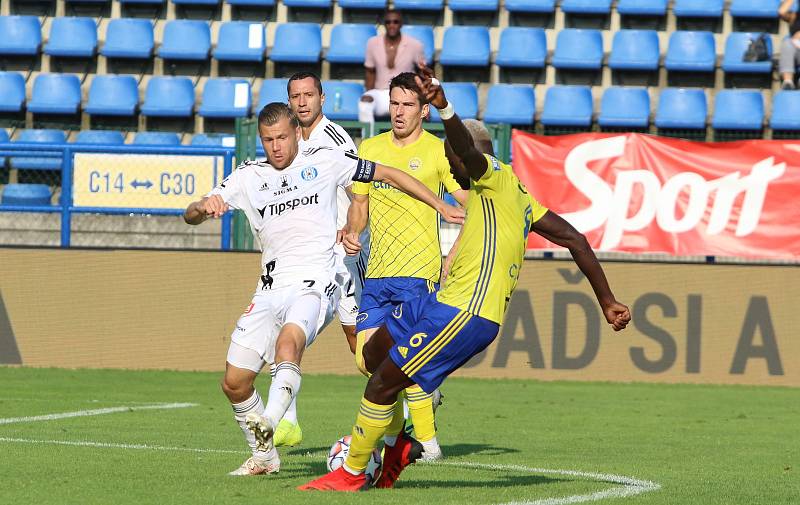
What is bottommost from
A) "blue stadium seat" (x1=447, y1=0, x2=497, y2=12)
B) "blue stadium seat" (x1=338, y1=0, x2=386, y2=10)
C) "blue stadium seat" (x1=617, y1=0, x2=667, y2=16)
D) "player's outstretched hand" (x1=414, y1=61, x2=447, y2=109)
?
"player's outstretched hand" (x1=414, y1=61, x2=447, y2=109)

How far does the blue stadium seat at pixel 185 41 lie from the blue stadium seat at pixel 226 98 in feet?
3.02

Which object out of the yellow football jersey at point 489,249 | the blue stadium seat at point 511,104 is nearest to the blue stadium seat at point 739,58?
the blue stadium seat at point 511,104

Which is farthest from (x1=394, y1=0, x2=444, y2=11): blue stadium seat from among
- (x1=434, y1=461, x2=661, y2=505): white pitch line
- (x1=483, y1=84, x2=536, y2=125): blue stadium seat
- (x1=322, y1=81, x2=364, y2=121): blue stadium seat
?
(x1=434, y1=461, x2=661, y2=505): white pitch line

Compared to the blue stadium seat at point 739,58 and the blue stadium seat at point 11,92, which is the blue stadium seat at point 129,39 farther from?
the blue stadium seat at point 739,58

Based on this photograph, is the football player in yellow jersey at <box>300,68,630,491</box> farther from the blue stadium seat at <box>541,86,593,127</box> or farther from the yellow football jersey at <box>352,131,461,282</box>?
the blue stadium seat at <box>541,86,593,127</box>

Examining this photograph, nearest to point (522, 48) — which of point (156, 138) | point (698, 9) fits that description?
point (698, 9)

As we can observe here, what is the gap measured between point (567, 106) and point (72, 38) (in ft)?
26.5

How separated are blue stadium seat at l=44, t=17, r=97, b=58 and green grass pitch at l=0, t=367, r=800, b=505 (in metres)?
8.91

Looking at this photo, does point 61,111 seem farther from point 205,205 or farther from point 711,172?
point 205,205

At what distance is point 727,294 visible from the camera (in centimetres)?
1513

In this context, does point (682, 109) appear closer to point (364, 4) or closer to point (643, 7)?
point (643, 7)

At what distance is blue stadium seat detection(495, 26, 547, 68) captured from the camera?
2216 cm

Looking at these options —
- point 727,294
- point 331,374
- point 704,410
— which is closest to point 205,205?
point 704,410

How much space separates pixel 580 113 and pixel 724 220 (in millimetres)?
6373
